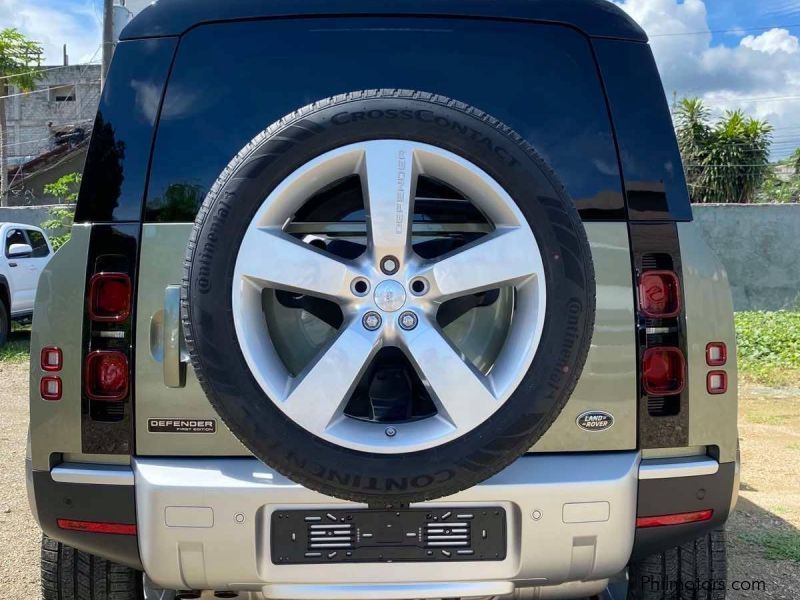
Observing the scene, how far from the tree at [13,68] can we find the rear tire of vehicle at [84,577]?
26.4 meters

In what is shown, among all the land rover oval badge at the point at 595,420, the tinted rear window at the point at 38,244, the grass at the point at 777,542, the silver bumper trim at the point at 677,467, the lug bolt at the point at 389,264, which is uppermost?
the tinted rear window at the point at 38,244

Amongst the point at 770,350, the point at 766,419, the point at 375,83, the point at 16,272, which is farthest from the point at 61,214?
the point at 375,83

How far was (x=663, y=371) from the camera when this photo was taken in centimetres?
191

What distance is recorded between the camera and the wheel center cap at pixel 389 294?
1637mm

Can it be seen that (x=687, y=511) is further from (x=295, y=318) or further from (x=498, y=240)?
(x=295, y=318)

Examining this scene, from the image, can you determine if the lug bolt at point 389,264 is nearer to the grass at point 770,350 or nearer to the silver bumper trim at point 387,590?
the silver bumper trim at point 387,590

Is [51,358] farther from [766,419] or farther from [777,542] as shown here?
[766,419]

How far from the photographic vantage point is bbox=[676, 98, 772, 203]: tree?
23.4 metres

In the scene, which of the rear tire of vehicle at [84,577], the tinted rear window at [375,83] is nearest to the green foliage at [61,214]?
the rear tire of vehicle at [84,577]

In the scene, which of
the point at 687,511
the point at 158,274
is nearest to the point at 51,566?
the point at 158,274

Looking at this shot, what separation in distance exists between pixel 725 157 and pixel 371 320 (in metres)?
25.0

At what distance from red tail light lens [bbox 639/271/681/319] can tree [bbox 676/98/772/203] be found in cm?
2260

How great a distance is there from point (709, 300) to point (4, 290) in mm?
9712

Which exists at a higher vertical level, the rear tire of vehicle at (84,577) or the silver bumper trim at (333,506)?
the silver bumper trim at (333,506)
